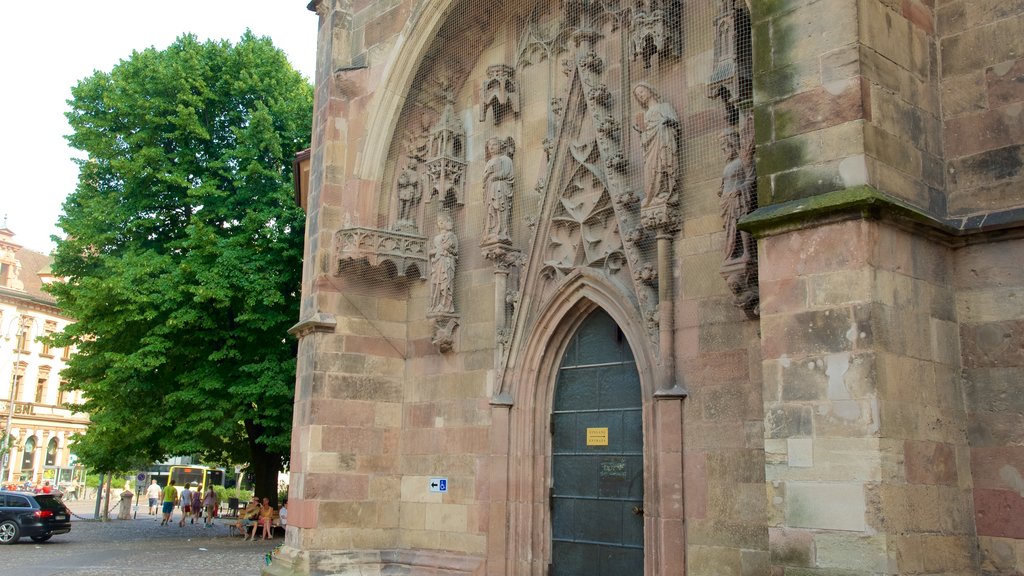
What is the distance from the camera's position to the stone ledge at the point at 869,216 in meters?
5.55

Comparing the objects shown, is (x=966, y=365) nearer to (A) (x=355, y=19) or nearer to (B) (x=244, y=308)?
(A) (x=355, y=19)

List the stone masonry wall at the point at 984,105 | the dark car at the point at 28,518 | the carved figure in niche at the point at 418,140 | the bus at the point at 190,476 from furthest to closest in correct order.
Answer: the bus at the point at 190,476 → the dark car at the point at 28,518 → the carved figure in niche at the point at 418,140 → the stone masonry wall at the point at 984,105

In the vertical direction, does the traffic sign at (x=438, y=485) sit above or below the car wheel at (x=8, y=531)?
above

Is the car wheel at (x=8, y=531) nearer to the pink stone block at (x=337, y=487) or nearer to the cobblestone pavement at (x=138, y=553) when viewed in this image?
the cobblestone pavement at (x=138, y=553)

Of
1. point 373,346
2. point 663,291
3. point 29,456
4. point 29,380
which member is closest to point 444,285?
point 373,346

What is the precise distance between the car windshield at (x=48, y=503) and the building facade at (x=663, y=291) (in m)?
13.2

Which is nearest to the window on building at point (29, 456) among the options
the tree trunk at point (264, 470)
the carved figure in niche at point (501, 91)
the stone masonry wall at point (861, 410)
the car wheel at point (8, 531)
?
the car wheel at point (8, 531)

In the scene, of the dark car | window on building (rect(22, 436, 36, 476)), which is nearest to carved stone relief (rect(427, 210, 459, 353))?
the dark car

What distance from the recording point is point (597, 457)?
30.5 ft

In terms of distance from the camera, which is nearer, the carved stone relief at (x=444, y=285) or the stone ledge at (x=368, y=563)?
the stone ledge at (x=368, y=563)

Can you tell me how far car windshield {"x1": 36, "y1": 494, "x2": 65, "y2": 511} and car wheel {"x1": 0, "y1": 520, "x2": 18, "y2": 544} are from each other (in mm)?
679

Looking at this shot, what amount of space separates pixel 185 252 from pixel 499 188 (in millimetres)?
11795

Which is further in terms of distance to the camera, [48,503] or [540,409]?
[48,503]

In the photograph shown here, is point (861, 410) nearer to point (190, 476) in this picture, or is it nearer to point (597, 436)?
point (597, 436)
